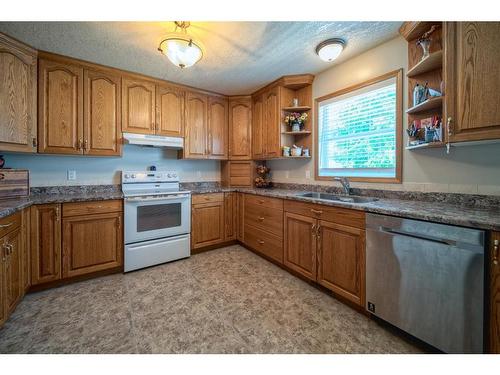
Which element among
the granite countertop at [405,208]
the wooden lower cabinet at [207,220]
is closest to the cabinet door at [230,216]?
the wooden lower cabinet at [207,220]

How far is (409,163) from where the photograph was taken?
1.93 metres

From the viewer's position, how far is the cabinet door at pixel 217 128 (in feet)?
10.9

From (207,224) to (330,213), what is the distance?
5.90 feet

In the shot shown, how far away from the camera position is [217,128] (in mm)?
3408

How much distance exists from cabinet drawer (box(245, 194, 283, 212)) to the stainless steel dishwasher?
1056 millimetres

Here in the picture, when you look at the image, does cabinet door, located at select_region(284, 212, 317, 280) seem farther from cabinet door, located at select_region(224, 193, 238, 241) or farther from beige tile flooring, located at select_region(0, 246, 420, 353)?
cabinet door, located at select_region(224, 193, 238, 241)

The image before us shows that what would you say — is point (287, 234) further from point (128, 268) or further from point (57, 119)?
point (57, 119)

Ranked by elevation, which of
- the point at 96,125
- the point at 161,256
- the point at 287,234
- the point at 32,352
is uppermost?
the point at 96,125

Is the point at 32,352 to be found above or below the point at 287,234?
below

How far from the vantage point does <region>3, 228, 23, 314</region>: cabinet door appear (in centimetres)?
155

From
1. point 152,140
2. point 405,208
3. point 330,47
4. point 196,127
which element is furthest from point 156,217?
point 330,47

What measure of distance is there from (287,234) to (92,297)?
1.99 metres

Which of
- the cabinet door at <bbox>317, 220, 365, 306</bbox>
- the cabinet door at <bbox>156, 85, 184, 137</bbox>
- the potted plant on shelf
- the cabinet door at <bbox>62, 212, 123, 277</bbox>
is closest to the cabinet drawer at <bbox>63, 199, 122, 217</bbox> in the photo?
the cabinet door at <bbox>62, 212, 123, 277</bbox>

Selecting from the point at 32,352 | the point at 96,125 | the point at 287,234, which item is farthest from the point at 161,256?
the point at 96,125
